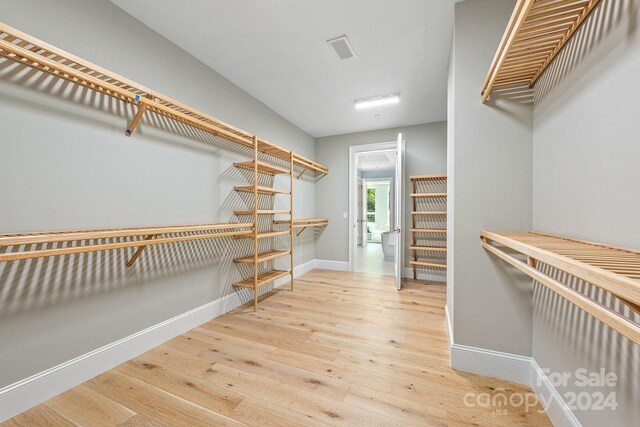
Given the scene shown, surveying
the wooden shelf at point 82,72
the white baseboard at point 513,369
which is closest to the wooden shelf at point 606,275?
the white baseboard at point 513,369

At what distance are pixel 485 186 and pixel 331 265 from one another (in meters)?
3.35

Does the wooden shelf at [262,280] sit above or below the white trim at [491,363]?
above

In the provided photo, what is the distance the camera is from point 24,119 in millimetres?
1361

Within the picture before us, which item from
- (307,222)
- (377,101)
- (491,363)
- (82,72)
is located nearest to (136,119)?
(82,72)

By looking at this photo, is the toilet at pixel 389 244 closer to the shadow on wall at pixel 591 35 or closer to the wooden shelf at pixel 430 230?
the wooden shelf at pixel 430 230

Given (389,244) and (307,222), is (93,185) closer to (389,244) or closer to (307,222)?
(307,222)

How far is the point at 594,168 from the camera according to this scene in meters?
1.01

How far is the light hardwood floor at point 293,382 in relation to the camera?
4.32 feet

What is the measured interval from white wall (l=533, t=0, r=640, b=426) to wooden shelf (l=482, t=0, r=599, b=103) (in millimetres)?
54

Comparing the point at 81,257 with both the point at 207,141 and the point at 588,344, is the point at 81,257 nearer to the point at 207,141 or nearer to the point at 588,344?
the point at 207,141

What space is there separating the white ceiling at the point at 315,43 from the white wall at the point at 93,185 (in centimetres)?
30

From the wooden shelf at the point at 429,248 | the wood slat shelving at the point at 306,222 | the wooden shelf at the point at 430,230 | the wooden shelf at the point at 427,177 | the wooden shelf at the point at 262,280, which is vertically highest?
the wooden shelf at the point at 427,177

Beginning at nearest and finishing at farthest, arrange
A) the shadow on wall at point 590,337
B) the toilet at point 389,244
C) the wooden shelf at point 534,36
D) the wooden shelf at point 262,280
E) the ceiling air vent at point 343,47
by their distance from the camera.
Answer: the shadow on wall at point 590,337, the wooden shelf at point 534,36, the ceiling air vent at point 343,47, the wooden shelf at point 262,280, the toilet at point 389,244

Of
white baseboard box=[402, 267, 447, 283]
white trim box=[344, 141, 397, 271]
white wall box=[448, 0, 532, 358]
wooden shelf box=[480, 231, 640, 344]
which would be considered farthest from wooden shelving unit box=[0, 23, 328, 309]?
white baseboard box=[402, 267, 447, 283]
